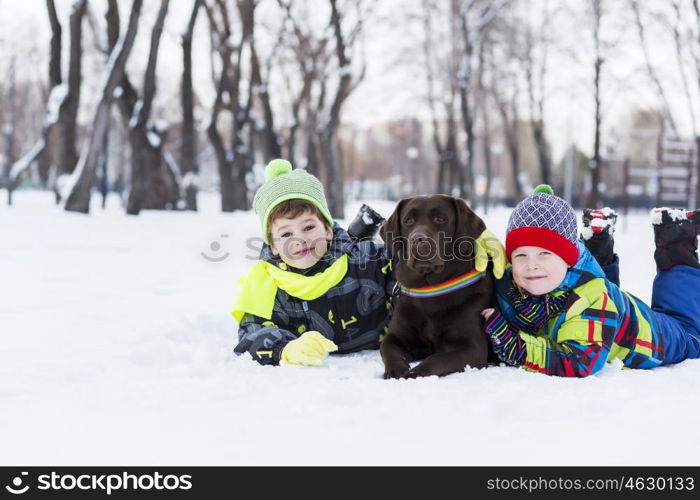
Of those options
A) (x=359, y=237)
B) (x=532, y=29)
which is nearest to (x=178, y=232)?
(x=359, y=237)

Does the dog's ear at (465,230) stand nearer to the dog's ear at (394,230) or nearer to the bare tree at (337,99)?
the dog's ear at (394,230)

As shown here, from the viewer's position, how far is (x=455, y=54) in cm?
2364

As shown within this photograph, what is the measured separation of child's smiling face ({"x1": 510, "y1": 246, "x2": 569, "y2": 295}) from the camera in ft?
10.3

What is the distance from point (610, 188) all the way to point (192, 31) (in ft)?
138

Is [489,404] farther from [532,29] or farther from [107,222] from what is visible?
[532,29]

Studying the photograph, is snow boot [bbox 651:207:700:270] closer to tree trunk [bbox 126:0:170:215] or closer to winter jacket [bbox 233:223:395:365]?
winter jacket [bbox 233:223:395:365]

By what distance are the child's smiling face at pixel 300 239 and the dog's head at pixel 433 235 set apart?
57cm

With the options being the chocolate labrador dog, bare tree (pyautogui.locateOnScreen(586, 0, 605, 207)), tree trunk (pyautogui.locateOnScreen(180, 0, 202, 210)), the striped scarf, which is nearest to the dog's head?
the chocolate labrador dog

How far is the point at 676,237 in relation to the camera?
3877mm

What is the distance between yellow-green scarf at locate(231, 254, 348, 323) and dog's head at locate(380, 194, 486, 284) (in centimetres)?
52

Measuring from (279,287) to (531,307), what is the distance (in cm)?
138

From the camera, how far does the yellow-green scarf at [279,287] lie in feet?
12.0

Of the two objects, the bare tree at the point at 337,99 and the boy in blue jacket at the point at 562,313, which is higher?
the bare tree at the point at 337,99

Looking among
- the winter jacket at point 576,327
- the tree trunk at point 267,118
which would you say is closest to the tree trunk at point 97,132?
the tree trunk at point 267,118
